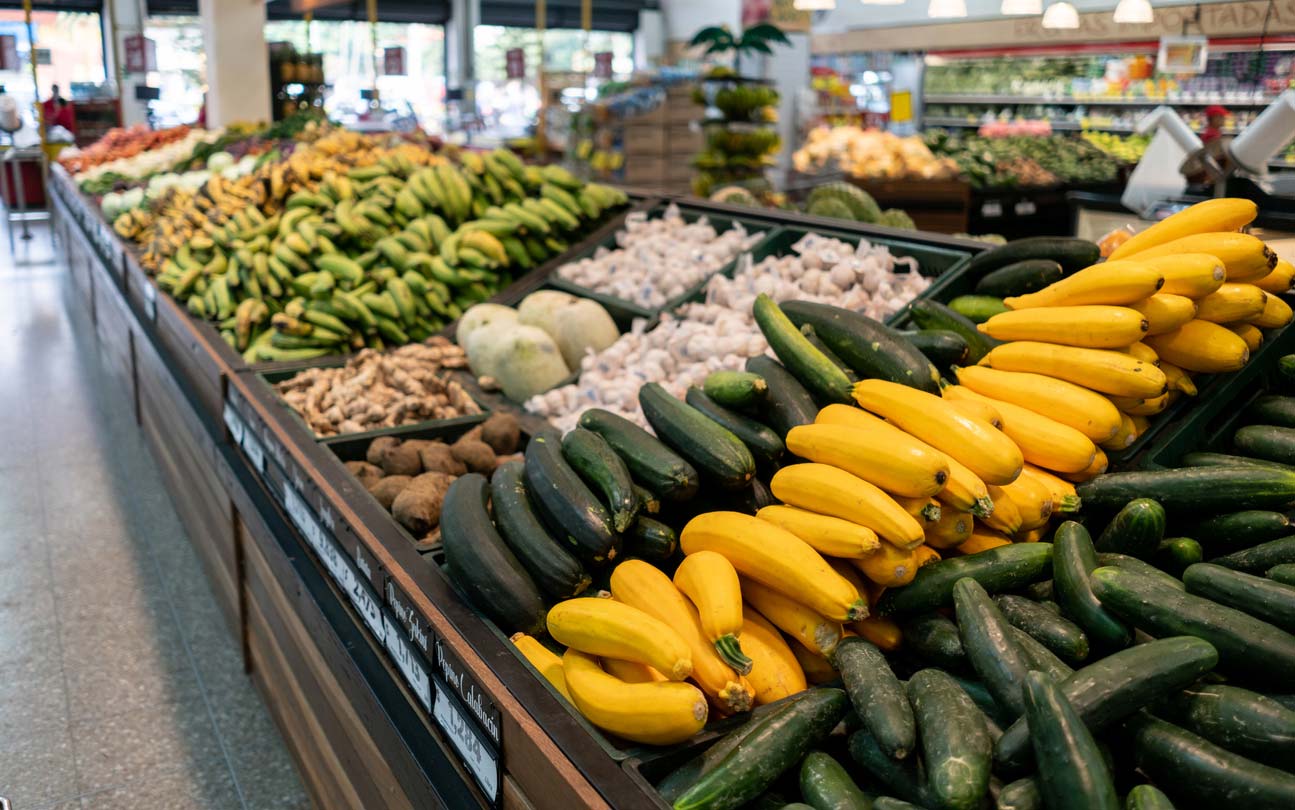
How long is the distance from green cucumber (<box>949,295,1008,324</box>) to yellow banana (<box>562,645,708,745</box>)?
1.24m

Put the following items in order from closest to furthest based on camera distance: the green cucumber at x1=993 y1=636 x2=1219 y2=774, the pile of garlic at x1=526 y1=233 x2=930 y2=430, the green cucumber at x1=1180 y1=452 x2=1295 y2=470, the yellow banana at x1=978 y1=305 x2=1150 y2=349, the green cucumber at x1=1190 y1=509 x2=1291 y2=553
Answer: the green cucumber at x1=993 y1=636 x2=1219 y2=774, the green cucumber at x1=1190 y1=509 x2=1291 y2=553, the green cucumber at x1=1180 y1=452 x2=1295 y2=470, the yellow banana at x1=978 y1=305 x2=1150 y2=349, the pile of garlic at x1=526 y1=233 x2=930 y2=430

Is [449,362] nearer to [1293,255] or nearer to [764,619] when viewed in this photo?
[764,619]

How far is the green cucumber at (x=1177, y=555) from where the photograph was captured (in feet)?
4.73

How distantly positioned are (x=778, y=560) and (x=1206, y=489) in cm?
64

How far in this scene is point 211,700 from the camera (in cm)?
296

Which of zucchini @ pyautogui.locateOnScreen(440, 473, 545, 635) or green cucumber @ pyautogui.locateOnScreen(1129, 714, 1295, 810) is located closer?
green cucumber @ pyautogui.locateOnScreen(1129, 714, 1295, 810)

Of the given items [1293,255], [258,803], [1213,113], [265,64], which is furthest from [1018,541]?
[265,64]

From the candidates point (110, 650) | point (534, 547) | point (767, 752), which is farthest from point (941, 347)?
point (110, 650)

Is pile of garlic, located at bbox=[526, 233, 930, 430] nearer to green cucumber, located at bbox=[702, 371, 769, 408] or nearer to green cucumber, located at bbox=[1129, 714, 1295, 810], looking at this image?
green cucumber, located at bbox=[702, 371, 769, 408]

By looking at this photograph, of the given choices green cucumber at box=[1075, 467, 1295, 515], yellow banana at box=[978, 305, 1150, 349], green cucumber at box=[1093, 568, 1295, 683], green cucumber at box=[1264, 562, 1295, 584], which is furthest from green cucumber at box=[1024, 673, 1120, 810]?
yellow banana at box=[978, 305, 1150, 349]

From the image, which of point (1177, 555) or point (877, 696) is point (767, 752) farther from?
point (1177, 555)

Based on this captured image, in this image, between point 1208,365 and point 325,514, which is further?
point 325,514

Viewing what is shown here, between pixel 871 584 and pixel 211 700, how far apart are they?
227 centimetres

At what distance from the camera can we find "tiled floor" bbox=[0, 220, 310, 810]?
8.50 ft
